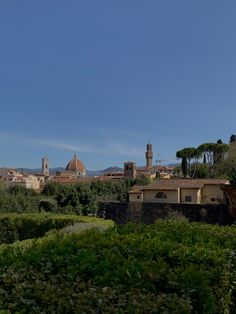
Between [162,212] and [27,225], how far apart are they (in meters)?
5.53

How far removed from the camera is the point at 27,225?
16.7m

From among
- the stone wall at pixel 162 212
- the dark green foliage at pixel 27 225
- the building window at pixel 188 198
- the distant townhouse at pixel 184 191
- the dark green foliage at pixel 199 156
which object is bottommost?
the dark green foliage at pixel 27 225

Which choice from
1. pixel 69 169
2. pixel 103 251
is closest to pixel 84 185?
pixel 103 251

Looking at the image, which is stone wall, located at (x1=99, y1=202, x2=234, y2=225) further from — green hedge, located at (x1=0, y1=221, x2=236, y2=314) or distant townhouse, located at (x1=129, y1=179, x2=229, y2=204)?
distant townhouse, located at (x1=129, y1=179, x2=229, y2=204)

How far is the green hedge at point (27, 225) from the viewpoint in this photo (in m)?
15.8

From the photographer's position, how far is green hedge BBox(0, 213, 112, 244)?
623 inches

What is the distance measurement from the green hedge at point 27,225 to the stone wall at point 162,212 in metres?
3.15

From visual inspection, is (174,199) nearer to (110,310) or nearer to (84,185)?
(84,185)

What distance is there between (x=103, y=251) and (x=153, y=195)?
35121 millimetres

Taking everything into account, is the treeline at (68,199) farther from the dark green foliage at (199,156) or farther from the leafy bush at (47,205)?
the dark green foliage at (199,156)

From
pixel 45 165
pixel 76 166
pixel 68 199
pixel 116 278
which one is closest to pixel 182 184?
pixel 68 199

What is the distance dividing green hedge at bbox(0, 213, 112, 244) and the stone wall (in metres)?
3.15

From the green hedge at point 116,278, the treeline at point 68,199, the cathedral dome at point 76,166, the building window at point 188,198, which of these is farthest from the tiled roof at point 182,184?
the cathedral dome at point 76,166

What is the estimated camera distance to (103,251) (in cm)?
357
